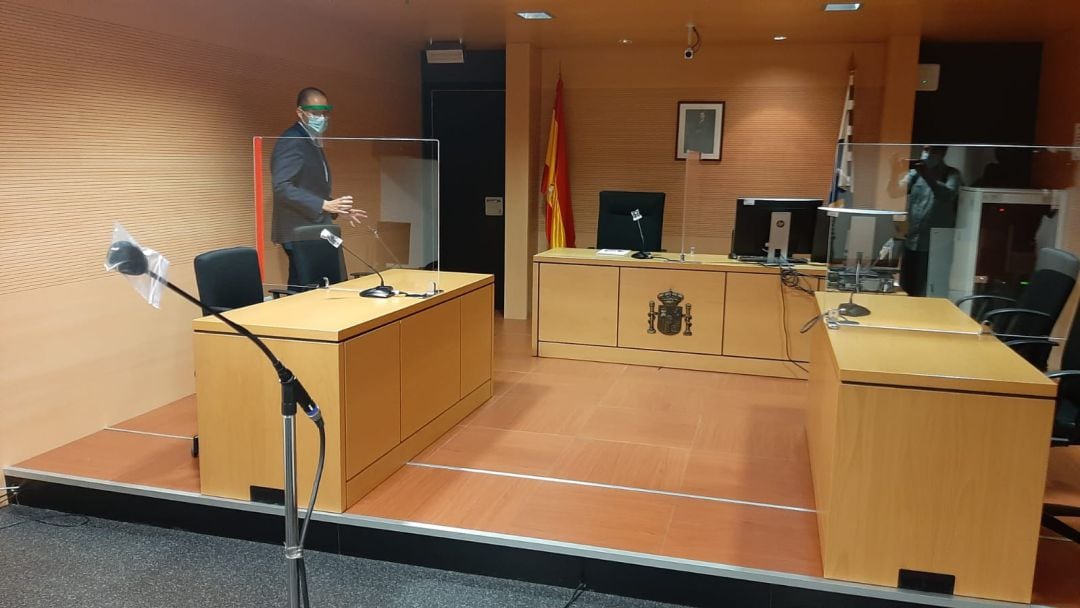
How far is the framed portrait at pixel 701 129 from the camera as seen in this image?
6.72 m

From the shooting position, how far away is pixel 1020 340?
3076 millimetres

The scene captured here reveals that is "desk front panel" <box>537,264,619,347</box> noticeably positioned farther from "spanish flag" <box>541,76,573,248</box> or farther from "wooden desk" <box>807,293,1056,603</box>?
"wooden desk" <box>807,293,1056,603</box>

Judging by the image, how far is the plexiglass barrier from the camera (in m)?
3.81

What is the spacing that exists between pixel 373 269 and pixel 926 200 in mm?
2552

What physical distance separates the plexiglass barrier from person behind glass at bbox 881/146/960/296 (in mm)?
2139

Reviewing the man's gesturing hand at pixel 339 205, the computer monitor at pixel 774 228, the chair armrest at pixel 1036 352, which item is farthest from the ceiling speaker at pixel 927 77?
the man's gesturing hand at pixel 339 205

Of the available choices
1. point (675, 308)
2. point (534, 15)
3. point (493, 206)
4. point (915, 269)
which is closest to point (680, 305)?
point (675, 308)

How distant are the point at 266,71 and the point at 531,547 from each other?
371cm

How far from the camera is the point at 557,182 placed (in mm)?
6926

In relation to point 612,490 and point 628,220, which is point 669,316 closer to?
point 628,220

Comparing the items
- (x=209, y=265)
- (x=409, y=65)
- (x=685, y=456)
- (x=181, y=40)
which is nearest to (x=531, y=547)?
(x=685, y=456)

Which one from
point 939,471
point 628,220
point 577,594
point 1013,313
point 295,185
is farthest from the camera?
point 628,220

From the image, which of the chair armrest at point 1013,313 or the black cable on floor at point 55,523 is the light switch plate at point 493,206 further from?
the chair armrest at point 1013,313

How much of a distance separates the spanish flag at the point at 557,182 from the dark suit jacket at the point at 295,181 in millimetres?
3267
